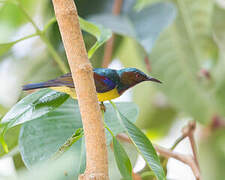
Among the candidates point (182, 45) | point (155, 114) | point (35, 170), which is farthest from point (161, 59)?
point (35, 170)

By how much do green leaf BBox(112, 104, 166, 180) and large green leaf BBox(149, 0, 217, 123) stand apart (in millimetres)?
888

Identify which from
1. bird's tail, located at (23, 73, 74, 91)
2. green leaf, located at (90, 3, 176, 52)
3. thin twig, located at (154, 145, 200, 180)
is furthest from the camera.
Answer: green leaf, located at (90, 3, 176, 52)

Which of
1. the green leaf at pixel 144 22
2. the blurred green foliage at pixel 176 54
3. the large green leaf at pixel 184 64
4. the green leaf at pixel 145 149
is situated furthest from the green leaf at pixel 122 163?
the large green leaf at pixel 184 64

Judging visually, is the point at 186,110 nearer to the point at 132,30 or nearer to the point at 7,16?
the point at 132,30

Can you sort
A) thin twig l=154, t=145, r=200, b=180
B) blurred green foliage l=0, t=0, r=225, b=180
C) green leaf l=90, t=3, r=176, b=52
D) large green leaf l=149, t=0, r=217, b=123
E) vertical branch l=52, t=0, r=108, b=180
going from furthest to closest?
large green leaf l=149, t=0, r=217, b=123 < blurred green foliage l=0, t=0, r=225, b=180 < green leaf l=90, t=3, r=176, b=52 < thin twig l=154, t=145, r=200, b=180 < vertical branch l=52, t=0, r=108, b=180

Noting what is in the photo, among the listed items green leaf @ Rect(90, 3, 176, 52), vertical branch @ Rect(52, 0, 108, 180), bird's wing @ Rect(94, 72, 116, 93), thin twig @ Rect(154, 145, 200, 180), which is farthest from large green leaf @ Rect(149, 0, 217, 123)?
vertical branch @ Rect(52, 0, 108, 180)

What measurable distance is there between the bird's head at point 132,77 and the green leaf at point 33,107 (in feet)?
0.47

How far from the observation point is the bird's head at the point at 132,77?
844 mm

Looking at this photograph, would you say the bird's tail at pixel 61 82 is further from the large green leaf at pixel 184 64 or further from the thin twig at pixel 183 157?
the large green leaf at pixel 184 64

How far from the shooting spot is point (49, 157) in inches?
31.4

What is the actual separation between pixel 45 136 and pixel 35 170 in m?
0.17

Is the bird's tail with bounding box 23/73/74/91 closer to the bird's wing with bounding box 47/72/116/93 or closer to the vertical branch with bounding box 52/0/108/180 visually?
the bird's wing with bounding box 47/72/116/93

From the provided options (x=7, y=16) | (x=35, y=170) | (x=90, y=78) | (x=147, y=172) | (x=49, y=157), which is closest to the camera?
(x=90, y=78)

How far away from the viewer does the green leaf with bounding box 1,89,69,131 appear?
2.24ft
